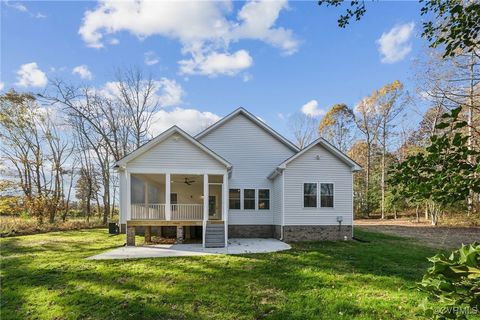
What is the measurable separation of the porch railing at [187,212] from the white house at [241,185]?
48mm

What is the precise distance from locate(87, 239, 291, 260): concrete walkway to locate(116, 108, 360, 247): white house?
0.76 m

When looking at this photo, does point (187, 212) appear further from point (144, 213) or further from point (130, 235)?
point (130, 235)

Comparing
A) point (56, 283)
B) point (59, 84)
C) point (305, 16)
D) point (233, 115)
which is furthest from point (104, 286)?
point (59, 84)

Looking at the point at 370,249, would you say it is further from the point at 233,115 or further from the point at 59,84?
the point at 59,84

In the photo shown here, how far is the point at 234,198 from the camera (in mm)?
16172

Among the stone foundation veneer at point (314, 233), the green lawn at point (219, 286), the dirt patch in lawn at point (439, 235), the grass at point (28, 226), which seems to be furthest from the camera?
the grass at point (28, 226)

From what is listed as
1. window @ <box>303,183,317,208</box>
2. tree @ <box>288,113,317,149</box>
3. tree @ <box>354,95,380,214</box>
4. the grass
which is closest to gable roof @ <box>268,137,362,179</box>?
window @ <box>303,183,317,208</box>

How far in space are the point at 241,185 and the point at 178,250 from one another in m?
5.71

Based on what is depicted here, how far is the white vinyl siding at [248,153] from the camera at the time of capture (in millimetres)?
16203

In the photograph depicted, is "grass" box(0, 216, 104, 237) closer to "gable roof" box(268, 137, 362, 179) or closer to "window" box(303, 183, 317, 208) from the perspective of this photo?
"gable roof" box(268, 137, 362, 179)

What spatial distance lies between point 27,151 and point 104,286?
23.1 metres

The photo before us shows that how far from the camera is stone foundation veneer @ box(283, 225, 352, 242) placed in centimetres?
1420

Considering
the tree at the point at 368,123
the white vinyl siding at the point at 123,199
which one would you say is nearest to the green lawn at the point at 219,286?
the white vinyl siding at the point at 123,199

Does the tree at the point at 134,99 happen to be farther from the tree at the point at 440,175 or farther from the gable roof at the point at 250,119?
the tree at the point at 440,175
